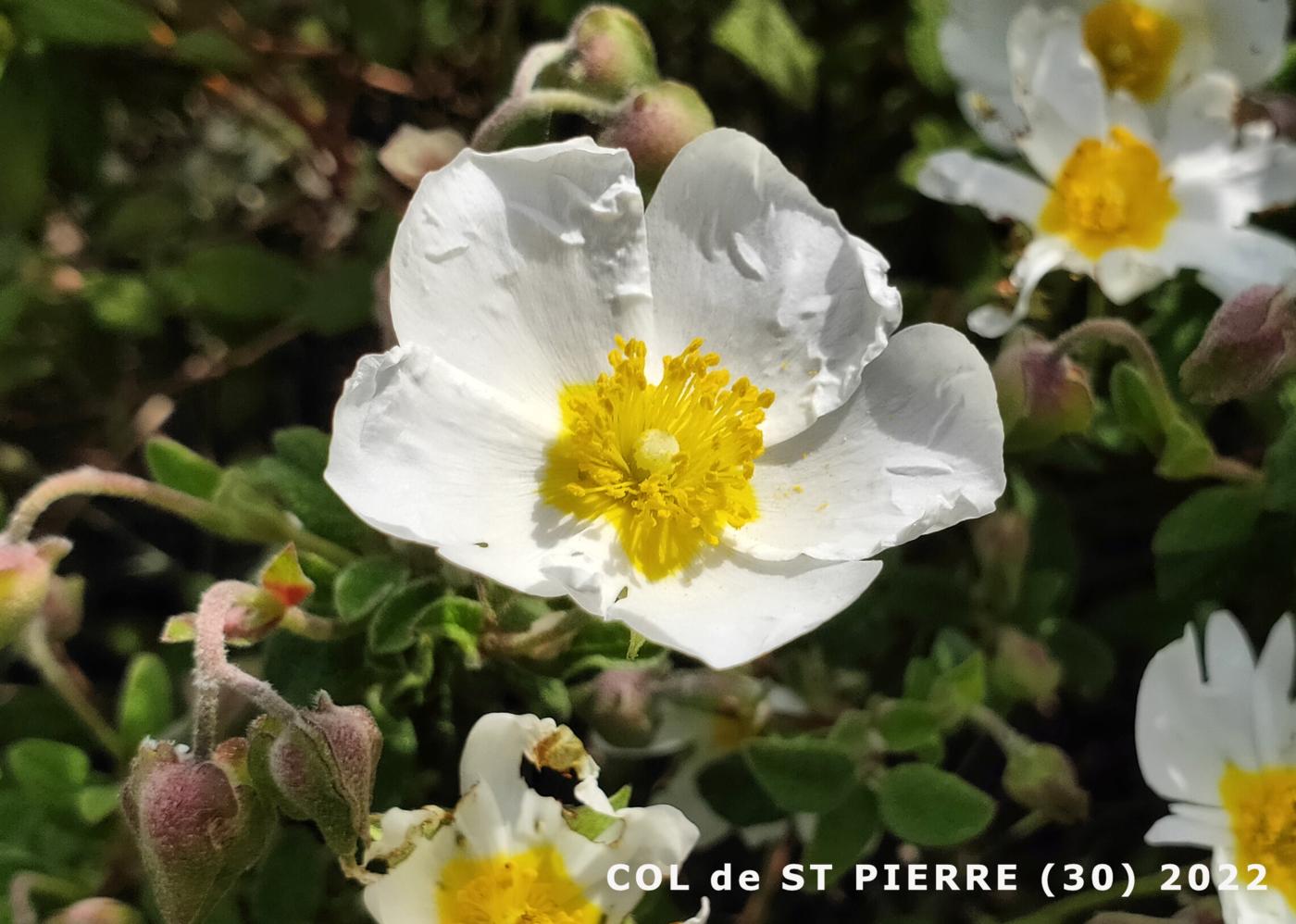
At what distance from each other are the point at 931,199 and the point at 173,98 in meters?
1.17

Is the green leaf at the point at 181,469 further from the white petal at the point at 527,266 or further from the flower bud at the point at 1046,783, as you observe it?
the flower bud at the point at 1046,783

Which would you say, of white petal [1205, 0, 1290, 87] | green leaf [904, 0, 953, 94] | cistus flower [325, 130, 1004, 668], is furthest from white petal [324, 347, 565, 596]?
white petal [1205, 0, 1290, 87]

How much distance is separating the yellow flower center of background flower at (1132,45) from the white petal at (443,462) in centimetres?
96

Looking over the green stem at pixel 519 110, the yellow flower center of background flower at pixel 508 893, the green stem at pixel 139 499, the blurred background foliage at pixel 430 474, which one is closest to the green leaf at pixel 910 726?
the blurred background foliage at pixel 430 474

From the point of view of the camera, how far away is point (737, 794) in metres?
1.40

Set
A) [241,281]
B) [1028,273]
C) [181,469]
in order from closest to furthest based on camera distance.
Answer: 1. [181,469]
2. [1028,273]
3. [241,281]

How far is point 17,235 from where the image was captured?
161cm

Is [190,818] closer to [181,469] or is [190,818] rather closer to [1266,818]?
[181,469]

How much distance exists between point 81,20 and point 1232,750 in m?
1.56

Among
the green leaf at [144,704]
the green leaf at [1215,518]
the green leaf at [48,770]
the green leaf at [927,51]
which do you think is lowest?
the green leaf at [48,770]

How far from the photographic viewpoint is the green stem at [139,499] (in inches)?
39.5

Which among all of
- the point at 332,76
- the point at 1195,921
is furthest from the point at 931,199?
the point at 1195,921

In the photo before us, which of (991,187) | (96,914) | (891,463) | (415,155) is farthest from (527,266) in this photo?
(96,914)

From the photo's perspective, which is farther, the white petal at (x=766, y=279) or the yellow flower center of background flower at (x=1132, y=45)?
the yellow flower center of background flower at (x=1132, y=45)
